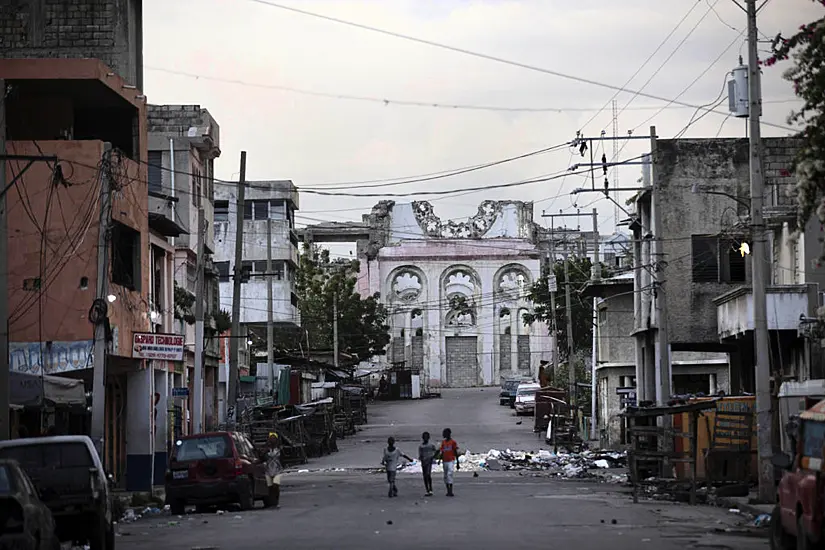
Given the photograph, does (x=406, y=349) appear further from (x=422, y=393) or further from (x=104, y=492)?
(x=104, y=492)

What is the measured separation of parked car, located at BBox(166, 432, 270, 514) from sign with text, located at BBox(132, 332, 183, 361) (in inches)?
113

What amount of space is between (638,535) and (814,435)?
A: 6.07 meters

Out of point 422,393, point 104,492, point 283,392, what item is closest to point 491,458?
point 283,392

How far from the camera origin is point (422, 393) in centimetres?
10738

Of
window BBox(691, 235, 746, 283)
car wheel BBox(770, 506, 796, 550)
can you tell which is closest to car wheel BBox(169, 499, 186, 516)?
car wheel BBox(770, 506, 796, 550)

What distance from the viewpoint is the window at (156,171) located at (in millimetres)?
52125

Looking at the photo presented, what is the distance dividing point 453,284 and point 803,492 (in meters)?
102

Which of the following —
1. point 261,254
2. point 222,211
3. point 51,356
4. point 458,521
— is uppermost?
point 222,211

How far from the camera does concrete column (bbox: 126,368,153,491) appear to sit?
40438mm

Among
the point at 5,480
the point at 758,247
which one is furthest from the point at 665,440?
the point at 5,480

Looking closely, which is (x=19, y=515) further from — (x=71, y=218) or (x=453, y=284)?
(x=453, y=284)

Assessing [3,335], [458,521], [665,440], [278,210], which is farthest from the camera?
[278,210]

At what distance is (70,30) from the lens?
44.1 metres

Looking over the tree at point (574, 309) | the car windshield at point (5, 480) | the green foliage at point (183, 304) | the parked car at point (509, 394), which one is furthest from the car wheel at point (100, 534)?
the tree at point (574, 309)
